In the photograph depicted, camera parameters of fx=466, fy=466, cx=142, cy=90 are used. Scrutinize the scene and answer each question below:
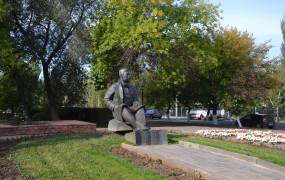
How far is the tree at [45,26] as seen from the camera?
27719mm

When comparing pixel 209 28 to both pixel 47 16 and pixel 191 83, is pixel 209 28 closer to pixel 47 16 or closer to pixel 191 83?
pixel 191 83

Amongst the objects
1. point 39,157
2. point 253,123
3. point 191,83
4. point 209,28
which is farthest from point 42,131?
point 253,123

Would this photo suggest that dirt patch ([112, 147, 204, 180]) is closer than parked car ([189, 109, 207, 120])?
Yes

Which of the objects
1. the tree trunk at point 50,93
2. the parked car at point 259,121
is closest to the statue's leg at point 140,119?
the tree trunk at point 50,93

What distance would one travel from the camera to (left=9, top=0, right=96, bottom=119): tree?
27.7m

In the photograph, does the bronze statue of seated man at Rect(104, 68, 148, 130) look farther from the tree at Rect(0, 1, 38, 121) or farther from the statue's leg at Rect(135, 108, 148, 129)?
the tree at Rect(0, 1, 38, 121)

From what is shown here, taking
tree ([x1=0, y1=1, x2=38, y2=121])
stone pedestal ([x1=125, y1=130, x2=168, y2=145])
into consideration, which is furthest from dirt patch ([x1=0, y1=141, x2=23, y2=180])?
tree ([x1=0, y1=1, x2=38, y2=121])

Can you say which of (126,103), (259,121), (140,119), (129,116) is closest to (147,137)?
(140,119)

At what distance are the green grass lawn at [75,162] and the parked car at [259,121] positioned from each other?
28.4 meters

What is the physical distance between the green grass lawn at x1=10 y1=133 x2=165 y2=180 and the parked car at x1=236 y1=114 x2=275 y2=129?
93.3ft

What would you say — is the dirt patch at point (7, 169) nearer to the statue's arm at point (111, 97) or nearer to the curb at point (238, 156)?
the statue's arm at point (111, 97)

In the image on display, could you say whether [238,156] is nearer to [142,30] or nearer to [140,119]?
[140,119]

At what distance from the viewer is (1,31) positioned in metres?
25.7

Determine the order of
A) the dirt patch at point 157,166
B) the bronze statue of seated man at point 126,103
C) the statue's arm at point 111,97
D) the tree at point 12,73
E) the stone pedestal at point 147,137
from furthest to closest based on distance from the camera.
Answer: the tree at point 12,73 < the statue's arm at point 111,97 < the bronze statue of seated man at point 126,103 < the stone pedestal at point 147,137 < the dirt patch at point 157,166
